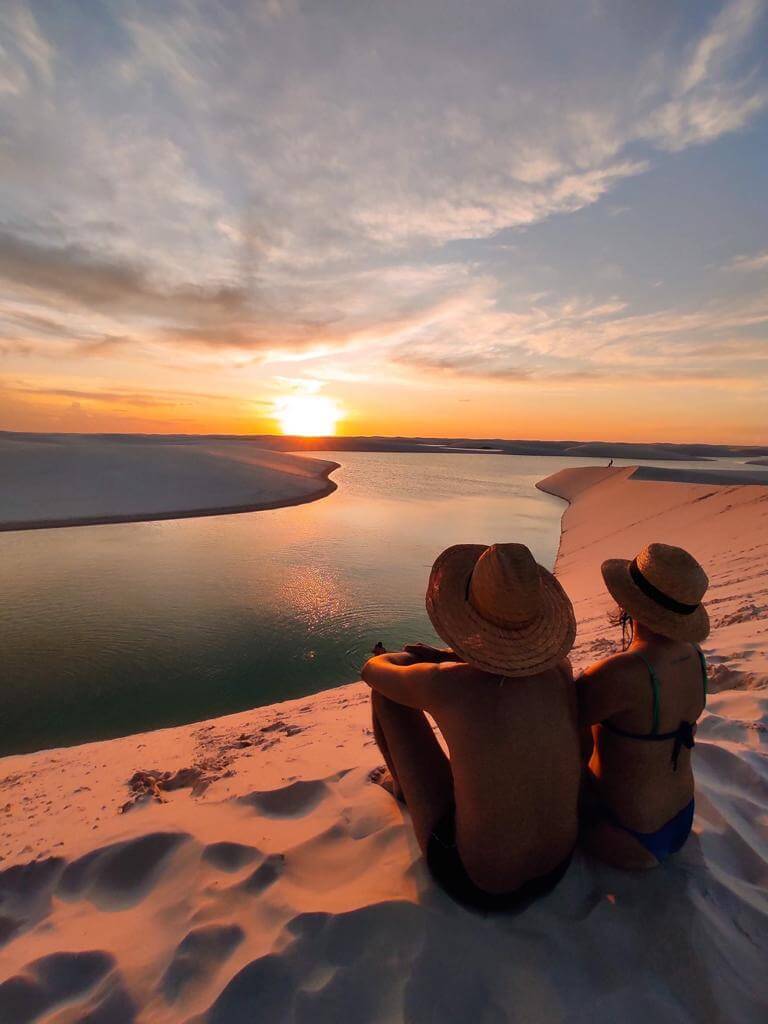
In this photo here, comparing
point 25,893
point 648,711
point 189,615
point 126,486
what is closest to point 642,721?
point 648,711

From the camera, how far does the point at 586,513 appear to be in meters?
23.5

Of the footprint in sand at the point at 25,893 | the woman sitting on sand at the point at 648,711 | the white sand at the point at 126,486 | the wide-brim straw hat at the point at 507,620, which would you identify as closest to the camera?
the wide-brim straw hat at the point at 507,620

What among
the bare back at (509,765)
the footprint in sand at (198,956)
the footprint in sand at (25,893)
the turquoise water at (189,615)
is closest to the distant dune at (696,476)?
the turquoise water at (189,615)

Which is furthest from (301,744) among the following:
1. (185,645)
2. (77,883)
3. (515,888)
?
(185,645)

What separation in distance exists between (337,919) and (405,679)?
3.15 feet

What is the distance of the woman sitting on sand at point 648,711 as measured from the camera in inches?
70.5

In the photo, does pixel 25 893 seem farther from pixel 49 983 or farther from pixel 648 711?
pixel 648 711

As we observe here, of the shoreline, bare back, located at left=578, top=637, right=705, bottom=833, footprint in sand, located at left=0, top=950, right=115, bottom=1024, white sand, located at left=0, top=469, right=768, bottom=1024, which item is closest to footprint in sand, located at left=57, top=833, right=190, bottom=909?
white sand, located at left=0, top=469, right=768, bottom=1024

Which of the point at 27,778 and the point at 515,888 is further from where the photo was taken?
the point at 27,778

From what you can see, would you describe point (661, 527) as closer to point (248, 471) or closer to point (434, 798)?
point (434, 798)

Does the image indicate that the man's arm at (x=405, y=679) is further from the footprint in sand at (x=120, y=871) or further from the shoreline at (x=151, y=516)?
the shoreline at (x=151, y=516)

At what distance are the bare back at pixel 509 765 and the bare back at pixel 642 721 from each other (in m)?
0.13

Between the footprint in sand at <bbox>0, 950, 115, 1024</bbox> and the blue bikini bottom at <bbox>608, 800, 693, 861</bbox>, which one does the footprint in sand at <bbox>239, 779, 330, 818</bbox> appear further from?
the blue bikini bottom at <bbox>608, 800, 693, 861</bbox>

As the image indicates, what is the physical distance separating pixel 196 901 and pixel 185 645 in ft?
20.8
